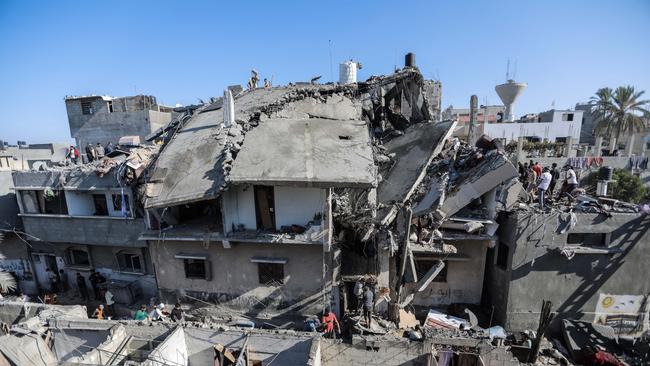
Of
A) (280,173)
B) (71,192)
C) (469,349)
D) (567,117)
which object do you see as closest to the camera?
(469,349)

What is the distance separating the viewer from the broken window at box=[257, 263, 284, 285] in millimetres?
13508

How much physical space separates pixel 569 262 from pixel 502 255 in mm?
2675

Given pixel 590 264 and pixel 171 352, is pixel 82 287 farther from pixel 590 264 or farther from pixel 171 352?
pixel 590 264

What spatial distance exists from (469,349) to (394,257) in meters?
4.55

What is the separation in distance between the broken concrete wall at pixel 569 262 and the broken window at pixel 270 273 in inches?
406

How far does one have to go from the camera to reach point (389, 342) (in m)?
10.9

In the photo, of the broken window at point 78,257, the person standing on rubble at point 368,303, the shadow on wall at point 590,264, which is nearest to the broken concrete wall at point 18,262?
the broken window at point 78,257

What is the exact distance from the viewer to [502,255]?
14859 millimetres

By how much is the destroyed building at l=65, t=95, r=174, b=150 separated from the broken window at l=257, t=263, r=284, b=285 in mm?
21852

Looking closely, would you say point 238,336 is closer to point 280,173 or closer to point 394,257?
point 280,173

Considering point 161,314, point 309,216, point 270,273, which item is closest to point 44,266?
point 161,314

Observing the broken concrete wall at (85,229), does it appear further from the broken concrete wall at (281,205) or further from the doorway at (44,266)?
the broken concrete wall at (281,205)

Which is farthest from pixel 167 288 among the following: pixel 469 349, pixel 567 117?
pixel 567 117

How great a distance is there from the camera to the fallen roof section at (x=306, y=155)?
11.8 m
